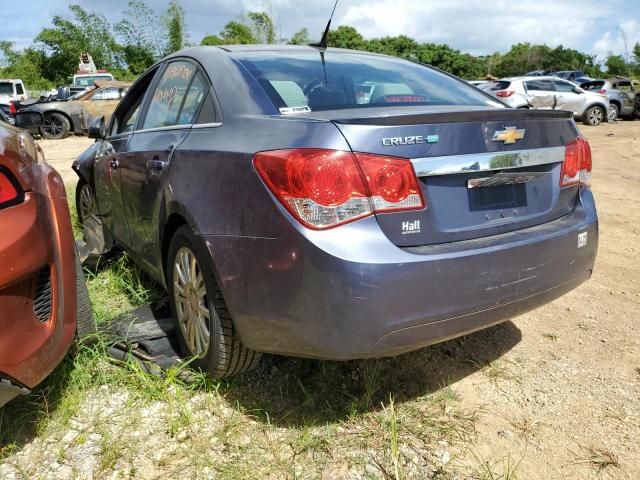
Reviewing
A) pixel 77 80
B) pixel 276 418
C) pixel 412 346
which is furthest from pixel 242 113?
pixel 77 80

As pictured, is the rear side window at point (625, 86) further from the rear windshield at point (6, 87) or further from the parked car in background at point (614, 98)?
the rear windshield at point (6, 87)

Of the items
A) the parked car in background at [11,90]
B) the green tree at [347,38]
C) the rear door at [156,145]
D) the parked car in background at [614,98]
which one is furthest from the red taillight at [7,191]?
the green tree at [347,38]

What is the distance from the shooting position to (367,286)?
1730mm

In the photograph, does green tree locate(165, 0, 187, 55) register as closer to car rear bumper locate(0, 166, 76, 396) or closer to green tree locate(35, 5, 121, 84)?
green tree locate(35, 5, 121, 84)

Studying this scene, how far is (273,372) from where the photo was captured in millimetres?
2564

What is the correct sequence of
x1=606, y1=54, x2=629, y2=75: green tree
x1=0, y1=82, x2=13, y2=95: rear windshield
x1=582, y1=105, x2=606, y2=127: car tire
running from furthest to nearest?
x1=606, y1=54, x2=629, y2=75: green tree
x1=0, y1=82, x2=13, y2=95: rear windshield
x1=582, y1=105, x2=606, y2=127: car tire

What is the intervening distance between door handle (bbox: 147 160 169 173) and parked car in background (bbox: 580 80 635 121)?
18.5m

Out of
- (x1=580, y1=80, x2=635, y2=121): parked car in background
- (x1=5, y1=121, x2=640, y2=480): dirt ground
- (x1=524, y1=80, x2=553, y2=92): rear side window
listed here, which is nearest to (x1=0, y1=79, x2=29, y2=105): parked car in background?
(x1=524, y1=80, x2=553, y2=92): rear side window

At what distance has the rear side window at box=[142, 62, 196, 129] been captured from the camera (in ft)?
9.08

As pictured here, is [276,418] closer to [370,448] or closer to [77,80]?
[370,448]

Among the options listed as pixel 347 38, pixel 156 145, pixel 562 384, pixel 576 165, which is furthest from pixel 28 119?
pixel 347 38

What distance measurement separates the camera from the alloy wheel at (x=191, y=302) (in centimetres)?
233

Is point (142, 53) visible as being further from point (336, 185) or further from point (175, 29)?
point (336, 185)

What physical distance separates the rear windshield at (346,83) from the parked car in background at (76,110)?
13612mm
